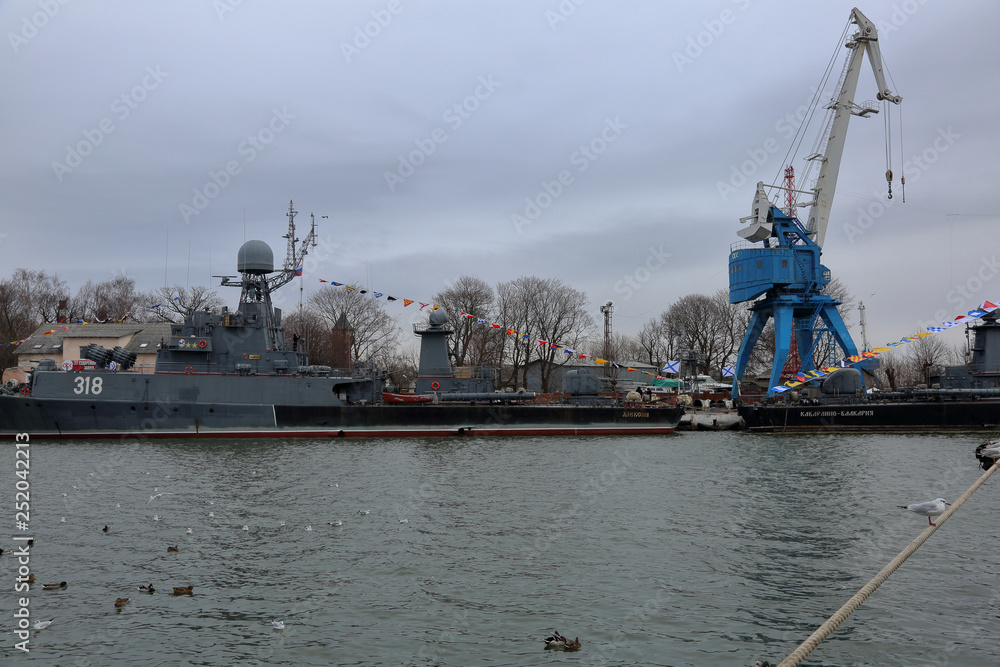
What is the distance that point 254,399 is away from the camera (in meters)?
36.0

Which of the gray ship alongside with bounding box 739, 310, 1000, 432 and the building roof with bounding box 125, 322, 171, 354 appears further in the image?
the building roof with bounding box 125, 322, 171, 354

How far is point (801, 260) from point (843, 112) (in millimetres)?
10800

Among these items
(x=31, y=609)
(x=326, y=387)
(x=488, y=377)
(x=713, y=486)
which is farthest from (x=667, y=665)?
(x=488, y=377)

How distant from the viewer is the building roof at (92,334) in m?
55.7

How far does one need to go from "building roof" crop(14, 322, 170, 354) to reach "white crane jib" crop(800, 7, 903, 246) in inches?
2003

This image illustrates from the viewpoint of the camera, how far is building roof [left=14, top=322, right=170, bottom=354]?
2192 inches

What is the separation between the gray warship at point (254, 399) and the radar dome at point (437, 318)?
418cm

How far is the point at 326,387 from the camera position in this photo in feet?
122

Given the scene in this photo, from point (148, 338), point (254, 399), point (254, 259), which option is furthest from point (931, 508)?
point (148, 338)

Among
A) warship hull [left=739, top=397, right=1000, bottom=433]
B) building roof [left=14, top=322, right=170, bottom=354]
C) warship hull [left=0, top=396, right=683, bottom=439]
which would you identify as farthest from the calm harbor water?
building roof [left=14, top=322, right=170, bottom=354]

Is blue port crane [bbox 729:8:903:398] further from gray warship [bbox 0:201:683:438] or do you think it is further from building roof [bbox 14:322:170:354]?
building roof [bbox 14:322:170:354]

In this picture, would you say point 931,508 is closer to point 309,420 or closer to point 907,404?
point 907,404

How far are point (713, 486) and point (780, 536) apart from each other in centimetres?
593

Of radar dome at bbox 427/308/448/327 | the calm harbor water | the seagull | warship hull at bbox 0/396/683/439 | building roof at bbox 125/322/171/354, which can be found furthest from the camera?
building roof at bbox 125/322/171/354
